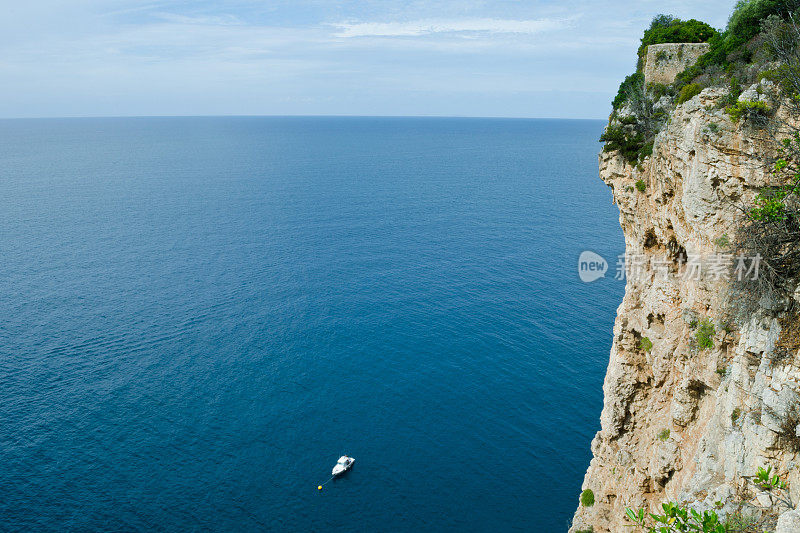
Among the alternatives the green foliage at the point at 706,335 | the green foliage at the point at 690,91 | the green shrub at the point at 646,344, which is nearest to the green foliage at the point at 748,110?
the green foliage at the point at 690,91

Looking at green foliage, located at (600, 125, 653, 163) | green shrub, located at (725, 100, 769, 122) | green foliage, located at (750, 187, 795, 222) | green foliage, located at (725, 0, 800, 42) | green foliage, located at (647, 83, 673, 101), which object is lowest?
green foliage, located at (750, 187, 795, 222)

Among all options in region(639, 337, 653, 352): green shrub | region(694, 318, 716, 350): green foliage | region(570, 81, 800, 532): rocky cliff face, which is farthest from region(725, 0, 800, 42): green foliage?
region(639, 337, 653, 352): green shrub

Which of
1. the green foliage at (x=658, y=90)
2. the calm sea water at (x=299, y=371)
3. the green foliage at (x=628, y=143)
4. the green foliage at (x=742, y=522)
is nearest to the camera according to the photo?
the green foliage at (x=742, y=522)

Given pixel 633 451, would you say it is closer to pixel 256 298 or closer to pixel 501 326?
pixel 501 326

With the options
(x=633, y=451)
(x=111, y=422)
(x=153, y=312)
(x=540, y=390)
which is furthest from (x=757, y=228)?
(x=153, y=312)

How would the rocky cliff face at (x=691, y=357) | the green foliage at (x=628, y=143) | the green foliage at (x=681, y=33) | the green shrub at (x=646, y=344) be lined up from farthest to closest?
the green foliage at (x=681, y=33) < the green foliage at (x=628, y=143) < the green shrub at (x=646, y=344) < the rocky cliff face at (x=691, y=357)

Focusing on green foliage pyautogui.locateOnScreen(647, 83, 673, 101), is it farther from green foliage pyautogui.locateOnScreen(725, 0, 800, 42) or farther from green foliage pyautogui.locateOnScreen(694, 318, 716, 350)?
green foliage pyautogui.locateOnScreen(694, 318, 716, 350)

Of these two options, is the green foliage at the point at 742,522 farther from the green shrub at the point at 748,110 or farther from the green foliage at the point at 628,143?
the green foliage at the point at 628,143
